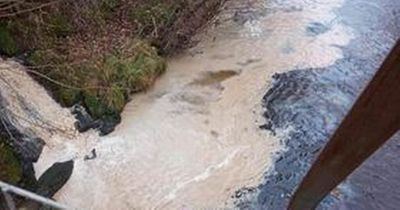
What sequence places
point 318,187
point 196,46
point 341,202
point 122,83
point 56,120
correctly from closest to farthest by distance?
point 318,187, point 341,202, point 56,120, point 122,83, point 196,46

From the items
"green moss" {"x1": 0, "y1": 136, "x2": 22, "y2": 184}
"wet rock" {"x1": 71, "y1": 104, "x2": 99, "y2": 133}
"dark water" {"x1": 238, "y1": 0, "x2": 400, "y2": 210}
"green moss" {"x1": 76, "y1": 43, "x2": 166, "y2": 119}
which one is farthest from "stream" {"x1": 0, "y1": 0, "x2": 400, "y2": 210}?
"green moss" {"x1": 0, "y1": 136, "x2": 22, "y2": 184}

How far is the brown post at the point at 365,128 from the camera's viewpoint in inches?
49.7

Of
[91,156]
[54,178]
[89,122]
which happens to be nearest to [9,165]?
[54,178]

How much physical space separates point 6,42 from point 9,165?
333 cm

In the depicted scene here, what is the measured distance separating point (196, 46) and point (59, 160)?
14.0 feet

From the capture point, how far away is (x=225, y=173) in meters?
7.93

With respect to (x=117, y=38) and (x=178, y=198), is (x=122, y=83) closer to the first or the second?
(x=117, y=38)

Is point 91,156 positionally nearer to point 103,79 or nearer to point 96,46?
point 103,79

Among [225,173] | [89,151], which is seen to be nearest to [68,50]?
[89,151]

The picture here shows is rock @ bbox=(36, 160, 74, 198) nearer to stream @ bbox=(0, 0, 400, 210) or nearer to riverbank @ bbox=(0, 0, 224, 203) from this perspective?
stream @ bbox=(0, 0, 400, 210)

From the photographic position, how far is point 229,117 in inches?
360

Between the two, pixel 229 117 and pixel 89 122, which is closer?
pixel 89 122

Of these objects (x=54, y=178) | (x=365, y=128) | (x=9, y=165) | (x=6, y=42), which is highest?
(x=365, y=128)

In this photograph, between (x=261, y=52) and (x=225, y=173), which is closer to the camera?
(x=225, y=173)
